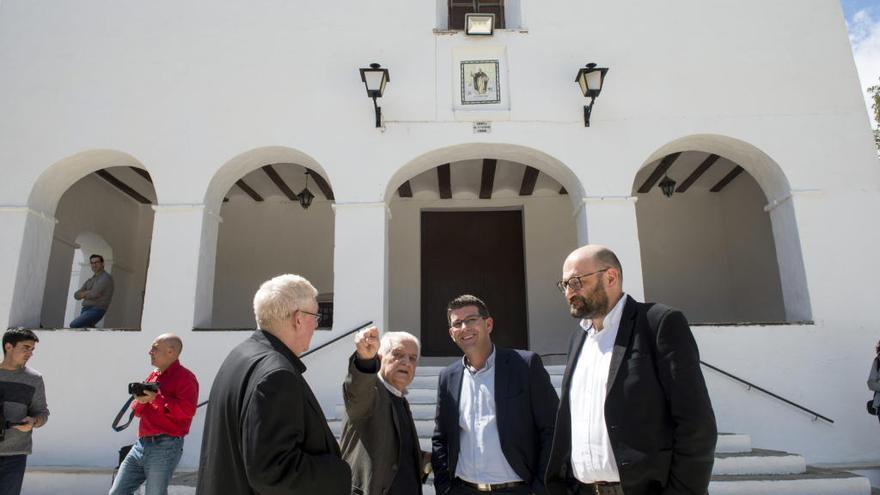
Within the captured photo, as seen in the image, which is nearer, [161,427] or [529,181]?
[161,427]

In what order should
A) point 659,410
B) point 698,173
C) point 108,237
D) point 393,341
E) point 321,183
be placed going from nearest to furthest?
point 659,410 → point 393,341 → point 698,173 → point 321,183 → point 108,237

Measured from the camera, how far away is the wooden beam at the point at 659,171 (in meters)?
8.55

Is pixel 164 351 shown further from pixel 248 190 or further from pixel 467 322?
pixel 248 190

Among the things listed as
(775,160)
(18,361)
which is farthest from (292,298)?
(775,160)

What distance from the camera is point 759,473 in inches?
207

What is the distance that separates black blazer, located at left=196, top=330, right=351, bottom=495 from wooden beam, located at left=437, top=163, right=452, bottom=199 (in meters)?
7.01

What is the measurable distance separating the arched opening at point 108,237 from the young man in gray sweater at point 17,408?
3.97 m

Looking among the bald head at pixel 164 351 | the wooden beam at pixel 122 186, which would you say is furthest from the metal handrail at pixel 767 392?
the wooden beam at pixel 122 186

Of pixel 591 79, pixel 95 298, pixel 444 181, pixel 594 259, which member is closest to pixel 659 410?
pixel 594 259

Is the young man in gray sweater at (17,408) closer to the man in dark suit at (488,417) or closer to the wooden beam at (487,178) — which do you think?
the man in dark suit at (488,417)

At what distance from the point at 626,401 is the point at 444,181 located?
754cm

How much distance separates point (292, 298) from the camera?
2.29 m

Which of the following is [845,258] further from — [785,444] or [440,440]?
[440,440]

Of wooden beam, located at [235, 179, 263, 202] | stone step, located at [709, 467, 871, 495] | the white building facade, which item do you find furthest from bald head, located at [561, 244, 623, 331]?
wooden beam, located at [235, 179, 263, 202]
